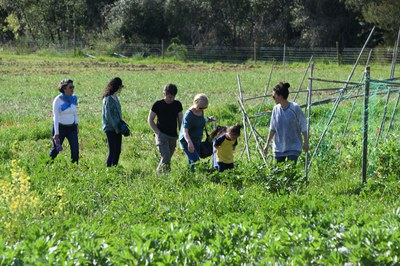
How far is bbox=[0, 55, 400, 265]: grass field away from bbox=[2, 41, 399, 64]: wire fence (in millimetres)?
22109

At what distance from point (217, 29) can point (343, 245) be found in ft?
130

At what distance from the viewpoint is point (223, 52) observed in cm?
3956

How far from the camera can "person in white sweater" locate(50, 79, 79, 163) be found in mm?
9453

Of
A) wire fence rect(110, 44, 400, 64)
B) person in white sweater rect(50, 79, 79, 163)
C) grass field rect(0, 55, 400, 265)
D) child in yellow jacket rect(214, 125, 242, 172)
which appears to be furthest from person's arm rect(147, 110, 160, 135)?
wire fence rect(110, 44, 400, 64)

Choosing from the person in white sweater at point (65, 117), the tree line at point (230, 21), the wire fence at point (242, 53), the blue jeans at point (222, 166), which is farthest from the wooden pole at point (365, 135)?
the tree line at point (230, 21)

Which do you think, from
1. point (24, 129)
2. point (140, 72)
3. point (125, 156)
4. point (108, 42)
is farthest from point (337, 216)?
point (108, 42)

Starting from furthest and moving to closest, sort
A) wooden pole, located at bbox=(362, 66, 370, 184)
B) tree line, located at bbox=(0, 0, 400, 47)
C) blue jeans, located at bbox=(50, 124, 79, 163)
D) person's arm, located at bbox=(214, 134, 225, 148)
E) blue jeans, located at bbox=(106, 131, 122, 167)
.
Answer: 1. tree line, located at bbox=(0, 0, 400, 47)
2. blue jeans, located at bbox=(50, 124, 79, 163)
3. blue jeans, located at bbox=(106, 131, 122, 167)
4. person's arm, located at bbox=(214, 134, 225, 148)
5. wooden pole, located at bbox=(362, 66, 370, 184)

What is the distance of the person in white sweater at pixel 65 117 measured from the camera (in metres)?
9.45

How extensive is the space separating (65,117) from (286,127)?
11.0 feet

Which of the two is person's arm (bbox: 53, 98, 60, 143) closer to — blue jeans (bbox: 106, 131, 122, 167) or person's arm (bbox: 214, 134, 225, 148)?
blue jeans (bbox: 106, 131, 122, 167)

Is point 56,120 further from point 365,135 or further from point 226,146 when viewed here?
point 365,135

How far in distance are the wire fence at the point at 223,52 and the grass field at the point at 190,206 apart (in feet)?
72.5

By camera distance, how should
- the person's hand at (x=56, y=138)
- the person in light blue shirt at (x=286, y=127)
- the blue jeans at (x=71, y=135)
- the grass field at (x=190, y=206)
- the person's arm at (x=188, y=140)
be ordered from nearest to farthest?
1. the grass field at (x=190, y=206)
2. the person in light blue shirt at (x=286, y=127)
3. the person's arm at (x=188, y=140)
4. the person's hand at (x=56, y=138)
5. the blue jeans at (x=71, y=135)

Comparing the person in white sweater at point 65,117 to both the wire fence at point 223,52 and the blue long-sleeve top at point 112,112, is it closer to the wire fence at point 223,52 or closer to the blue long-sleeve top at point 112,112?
the blue long-sleeve top at point 112,112
